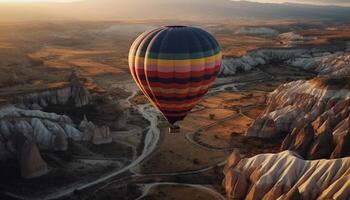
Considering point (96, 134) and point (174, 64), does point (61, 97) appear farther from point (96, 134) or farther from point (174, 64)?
point (174, 64)

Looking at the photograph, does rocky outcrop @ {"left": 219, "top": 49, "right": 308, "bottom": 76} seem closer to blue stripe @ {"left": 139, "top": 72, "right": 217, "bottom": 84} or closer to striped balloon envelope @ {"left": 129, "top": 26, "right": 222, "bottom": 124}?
striped balloon envelope @ {"left": 129, "top": 26, "right": 222, "bottom": 124}

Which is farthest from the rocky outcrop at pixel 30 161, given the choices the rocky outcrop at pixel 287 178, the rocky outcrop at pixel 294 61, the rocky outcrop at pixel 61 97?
the rocky outcrop at pixel 294 61

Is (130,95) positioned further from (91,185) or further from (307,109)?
(91,185)

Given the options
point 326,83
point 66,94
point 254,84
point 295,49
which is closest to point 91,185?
point 66,94

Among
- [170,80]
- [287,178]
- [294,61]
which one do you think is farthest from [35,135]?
[294,61]

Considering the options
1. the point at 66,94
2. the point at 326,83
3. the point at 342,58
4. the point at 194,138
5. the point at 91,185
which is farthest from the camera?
the point at 342,58

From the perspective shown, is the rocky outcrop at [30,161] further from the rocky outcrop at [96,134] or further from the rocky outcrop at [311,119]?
the rocky outcrop at [311,119]
